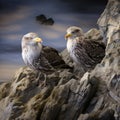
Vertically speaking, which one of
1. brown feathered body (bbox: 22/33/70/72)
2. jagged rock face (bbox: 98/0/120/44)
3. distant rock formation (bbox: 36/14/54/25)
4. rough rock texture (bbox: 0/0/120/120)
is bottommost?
rough rock texture (bbox: 0/0/120/120)

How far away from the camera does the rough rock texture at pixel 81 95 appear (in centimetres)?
622

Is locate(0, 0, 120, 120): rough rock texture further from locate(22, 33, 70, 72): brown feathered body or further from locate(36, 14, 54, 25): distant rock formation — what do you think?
locate(36, 14, 54, 25): distant rock formation

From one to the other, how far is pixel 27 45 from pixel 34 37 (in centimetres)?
13

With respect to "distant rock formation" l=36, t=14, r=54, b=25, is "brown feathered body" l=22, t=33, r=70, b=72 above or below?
below

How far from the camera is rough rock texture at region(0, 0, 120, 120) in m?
6.22

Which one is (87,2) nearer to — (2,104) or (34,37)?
(34,37)

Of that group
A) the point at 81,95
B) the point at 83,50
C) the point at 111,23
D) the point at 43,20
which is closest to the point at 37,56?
the point at 83,50

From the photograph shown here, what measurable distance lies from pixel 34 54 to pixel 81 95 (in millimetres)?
761

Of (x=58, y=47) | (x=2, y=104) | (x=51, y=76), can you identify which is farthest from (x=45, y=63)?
(x=58, y=47)

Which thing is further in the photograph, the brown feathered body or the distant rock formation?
the distant rock formation

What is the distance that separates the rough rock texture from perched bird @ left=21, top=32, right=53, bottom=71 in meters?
0.18

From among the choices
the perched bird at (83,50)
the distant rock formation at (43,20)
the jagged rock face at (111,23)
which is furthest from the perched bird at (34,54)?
the distant rock formation at (43,20)

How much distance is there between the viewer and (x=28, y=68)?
23.3 ft

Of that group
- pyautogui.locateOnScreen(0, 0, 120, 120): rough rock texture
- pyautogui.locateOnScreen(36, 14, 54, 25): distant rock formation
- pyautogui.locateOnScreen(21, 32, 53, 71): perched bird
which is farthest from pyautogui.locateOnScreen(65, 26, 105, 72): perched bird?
pyautogui.locateOnScreen(36, 14, 54, 25): distant rock formation
